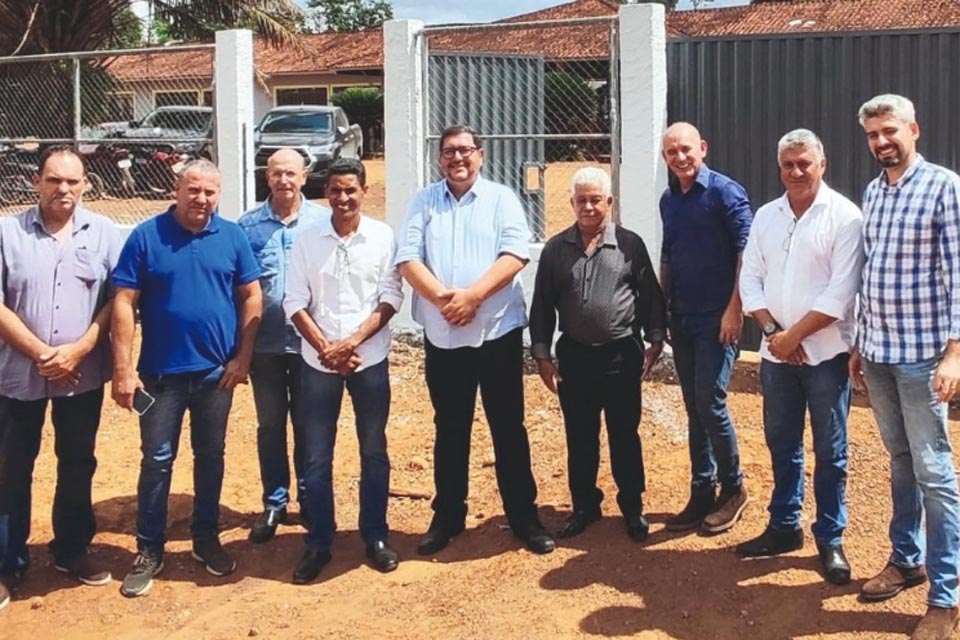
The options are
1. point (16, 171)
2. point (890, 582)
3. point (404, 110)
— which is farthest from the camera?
point (16, 171)

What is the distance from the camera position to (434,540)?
525 centimetres

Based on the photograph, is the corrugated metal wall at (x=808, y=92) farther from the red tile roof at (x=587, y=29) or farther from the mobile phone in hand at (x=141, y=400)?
the red tile roof at (x=587, y=29)

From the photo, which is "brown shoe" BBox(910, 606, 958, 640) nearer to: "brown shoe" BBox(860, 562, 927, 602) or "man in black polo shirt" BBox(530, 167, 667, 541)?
"brown shoe" BBox(860, 562, 927, 602)

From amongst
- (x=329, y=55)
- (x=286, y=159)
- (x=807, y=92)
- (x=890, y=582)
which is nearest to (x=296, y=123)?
(x=807, y=92)

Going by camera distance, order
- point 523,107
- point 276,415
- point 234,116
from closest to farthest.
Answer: point 276,415 < point 234,116 < point 523,107

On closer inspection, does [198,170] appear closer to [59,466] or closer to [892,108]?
[59,466]

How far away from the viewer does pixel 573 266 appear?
16.3ft

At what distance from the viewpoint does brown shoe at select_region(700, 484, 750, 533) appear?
518 centimetres

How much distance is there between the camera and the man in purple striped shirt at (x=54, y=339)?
15.4ft

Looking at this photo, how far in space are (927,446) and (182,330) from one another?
10.0ft

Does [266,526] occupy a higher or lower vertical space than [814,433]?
lower

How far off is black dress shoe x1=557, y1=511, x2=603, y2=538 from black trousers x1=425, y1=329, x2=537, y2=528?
0.53 feet

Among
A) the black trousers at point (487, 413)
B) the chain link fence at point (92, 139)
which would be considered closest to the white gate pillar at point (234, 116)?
the chain link fence at point (92, 139)

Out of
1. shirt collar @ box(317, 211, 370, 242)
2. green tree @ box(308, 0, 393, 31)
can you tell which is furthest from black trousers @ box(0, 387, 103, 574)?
green tree @ box(308, 0, 393, 31)
